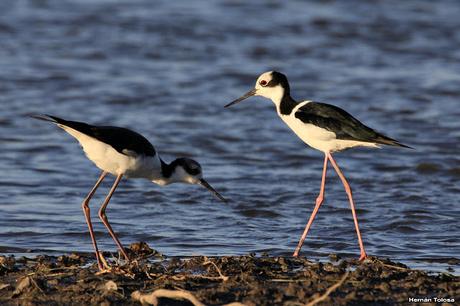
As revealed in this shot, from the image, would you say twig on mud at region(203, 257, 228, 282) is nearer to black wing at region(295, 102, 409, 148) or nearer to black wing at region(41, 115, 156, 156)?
black wing at region(41, 115, 156, 156)

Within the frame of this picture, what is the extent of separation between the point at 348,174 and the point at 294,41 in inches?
308

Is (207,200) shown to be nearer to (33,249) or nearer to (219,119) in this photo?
(33,249)

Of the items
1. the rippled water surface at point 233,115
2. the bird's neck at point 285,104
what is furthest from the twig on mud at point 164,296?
the bird's neck at point 285,104

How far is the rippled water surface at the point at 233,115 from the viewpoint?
8.97 metres

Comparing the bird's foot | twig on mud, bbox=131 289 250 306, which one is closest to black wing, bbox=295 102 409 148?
the bird's foot

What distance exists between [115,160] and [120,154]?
89 mm

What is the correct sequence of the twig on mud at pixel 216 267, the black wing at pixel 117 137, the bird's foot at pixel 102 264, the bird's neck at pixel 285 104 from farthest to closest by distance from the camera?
the bird's neck at pixel 285 104, the black wing at pixel 117 137, the bird's foot at pixel 102 264, the twig on mud at pixel 216 267

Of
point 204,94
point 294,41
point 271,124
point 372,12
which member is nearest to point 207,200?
point 271,124

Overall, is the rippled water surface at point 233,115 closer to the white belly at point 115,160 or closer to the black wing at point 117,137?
the white belly at point 115,160

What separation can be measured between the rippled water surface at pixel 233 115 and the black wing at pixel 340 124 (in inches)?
39.8

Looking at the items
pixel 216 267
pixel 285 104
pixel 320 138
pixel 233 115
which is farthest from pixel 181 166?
→ pixel 233 115

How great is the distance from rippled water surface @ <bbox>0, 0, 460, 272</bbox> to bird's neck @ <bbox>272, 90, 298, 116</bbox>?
1145mm

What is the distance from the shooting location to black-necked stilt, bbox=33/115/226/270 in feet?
24.7

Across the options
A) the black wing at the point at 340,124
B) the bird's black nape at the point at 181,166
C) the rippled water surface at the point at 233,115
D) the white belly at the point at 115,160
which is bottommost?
the rippled water surface at the point at 233,115
